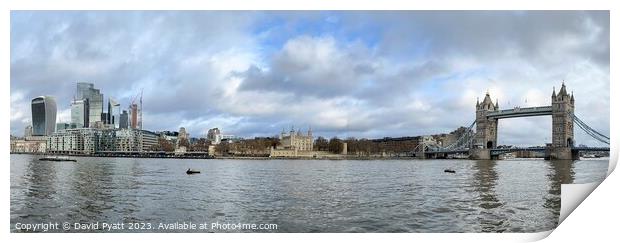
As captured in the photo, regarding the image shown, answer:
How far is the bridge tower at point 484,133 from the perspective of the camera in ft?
68.6

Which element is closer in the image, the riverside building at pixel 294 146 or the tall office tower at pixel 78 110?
the tall office tower at pixel 78 110

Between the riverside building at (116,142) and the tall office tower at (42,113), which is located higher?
the tall office tower at (42,113)

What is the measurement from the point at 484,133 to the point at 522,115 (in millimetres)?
14290

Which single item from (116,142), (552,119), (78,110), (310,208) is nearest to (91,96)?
(78,110)

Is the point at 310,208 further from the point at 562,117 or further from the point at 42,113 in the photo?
the point at 562,117

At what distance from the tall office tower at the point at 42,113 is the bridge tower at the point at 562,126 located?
9901mm

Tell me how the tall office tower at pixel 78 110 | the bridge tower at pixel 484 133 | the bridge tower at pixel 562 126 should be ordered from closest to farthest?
the bridge tower at pixel 562 126, the tall office tower at pixel 78 110, the bridge tower at pixel 484 133

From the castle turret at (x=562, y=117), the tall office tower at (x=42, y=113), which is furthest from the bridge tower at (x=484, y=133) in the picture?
the tall office tower at (x=42, y=113)

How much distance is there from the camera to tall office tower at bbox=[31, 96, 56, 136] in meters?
9.84

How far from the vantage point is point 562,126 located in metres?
17.8

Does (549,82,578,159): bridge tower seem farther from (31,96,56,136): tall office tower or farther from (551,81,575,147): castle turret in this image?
(31,96,56,136): tall office tower

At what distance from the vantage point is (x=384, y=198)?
33.2 ft

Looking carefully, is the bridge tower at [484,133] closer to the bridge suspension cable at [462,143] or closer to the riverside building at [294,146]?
the bridge suspension cable at [462,143]
